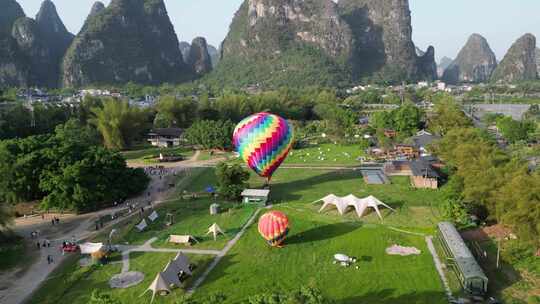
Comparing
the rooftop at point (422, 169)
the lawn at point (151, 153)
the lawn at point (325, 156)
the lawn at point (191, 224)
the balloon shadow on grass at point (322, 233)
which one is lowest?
the balloon shadow on grass at point (322, 233)

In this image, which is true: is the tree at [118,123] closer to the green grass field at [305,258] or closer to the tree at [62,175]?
the tree at [62,175]

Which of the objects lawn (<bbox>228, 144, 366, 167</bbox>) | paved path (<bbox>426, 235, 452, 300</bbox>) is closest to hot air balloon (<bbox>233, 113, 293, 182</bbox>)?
Answer: paved path (<bbox>426, 235, 452, 300</bbox>)

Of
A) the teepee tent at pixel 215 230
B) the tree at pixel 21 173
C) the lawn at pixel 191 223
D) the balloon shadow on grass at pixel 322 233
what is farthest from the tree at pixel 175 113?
the balloon shadow on grass at pixel 322 233

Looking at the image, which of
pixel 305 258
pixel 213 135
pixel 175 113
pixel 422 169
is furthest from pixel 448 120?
pixel 305 258

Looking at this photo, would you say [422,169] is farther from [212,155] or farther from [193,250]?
[212,155]

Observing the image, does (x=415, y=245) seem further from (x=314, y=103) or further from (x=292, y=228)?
(x=314, y=103)

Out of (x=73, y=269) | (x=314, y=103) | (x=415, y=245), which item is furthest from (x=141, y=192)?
(x=314, y=103)
